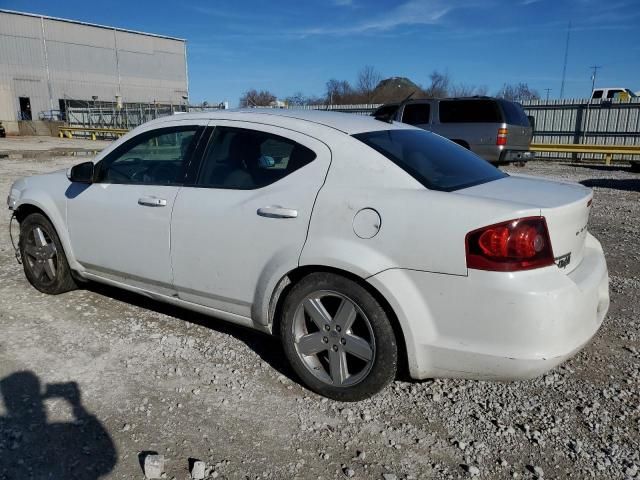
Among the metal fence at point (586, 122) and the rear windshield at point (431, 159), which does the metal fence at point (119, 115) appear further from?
the rear windshield at point (431, 159)

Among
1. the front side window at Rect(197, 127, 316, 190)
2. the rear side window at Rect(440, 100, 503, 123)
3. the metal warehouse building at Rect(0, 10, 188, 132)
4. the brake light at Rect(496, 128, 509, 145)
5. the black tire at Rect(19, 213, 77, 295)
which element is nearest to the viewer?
the front side window at Rect(197, 127, 316, 190)

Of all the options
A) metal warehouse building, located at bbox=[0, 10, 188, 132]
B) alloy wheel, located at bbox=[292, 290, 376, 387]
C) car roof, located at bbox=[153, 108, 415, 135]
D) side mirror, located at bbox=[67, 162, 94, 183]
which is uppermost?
metal warehouse building, located at bbox=[0, 10, 188, 132]

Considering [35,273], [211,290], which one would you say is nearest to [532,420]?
[211,290]

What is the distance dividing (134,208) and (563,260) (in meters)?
2.76

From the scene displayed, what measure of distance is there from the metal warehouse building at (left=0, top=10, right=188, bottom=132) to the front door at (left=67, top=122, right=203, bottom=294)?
37710mm

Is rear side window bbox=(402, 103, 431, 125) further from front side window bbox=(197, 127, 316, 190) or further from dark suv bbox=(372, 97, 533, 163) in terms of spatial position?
front side window bbox=(197, 127, 316, 190)

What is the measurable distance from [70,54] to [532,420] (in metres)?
51.5

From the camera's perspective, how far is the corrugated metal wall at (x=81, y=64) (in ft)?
138

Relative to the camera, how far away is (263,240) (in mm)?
3023

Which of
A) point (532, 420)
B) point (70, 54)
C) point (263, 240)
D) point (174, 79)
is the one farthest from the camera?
point (174, 79)

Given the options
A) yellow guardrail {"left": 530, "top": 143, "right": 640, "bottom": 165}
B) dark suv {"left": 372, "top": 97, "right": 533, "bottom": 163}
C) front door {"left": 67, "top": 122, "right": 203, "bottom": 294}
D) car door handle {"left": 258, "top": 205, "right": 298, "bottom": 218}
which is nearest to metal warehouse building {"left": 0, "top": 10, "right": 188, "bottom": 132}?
dark suv {"left": 372, "top": 97, "right": 533, "bottom": 163}

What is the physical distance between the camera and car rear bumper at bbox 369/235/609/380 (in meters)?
2.39

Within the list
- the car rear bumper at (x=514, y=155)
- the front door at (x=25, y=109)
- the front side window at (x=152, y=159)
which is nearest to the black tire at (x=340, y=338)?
the front side window at (x=152, y=159)

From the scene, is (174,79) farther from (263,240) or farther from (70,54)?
(263,240)
